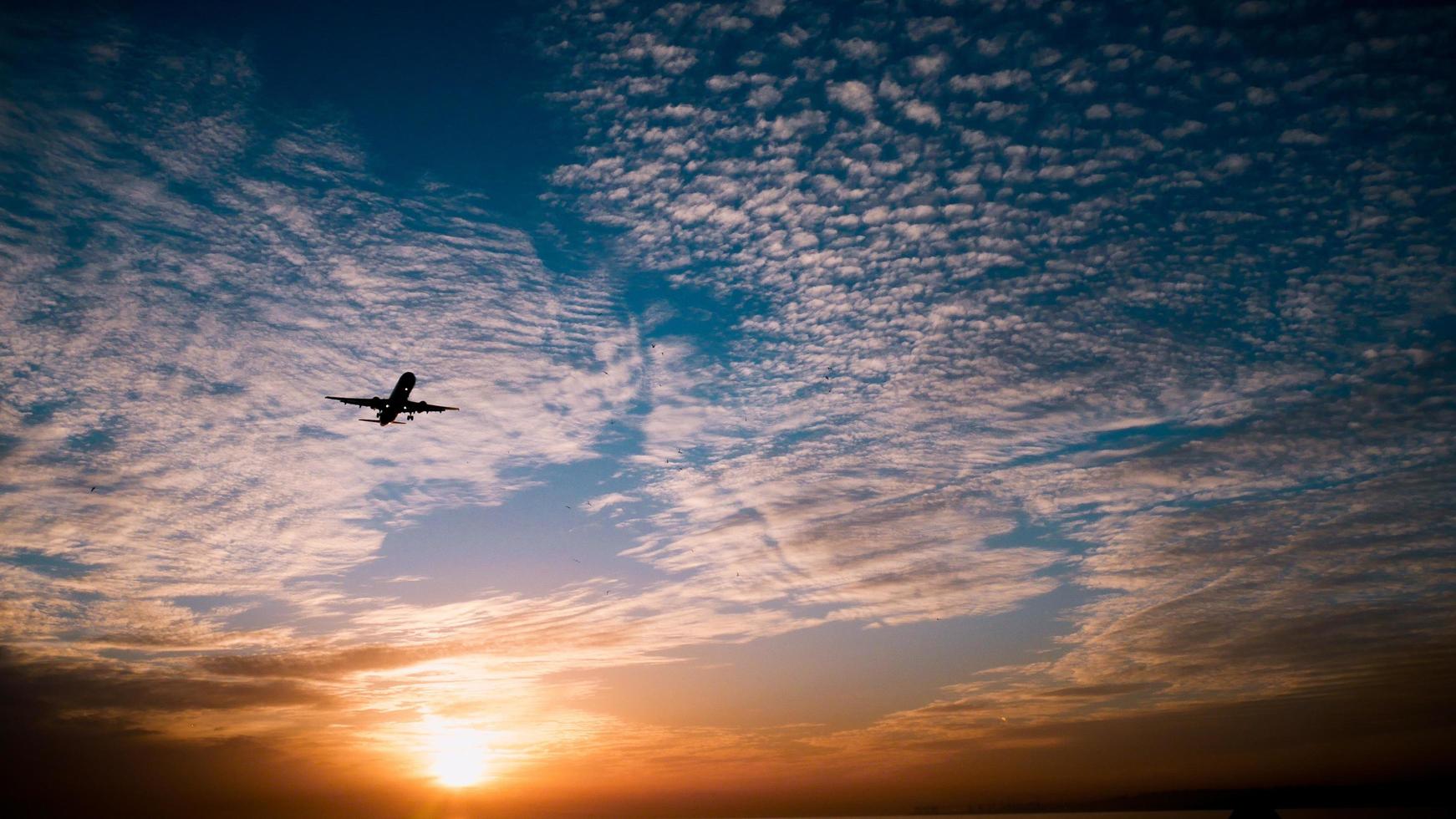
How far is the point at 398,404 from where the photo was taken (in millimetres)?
77812

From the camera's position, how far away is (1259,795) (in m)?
50.5

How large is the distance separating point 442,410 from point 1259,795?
8244 centimetres

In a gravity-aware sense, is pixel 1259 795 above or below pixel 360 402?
below

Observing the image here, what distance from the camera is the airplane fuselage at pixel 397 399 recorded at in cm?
7750

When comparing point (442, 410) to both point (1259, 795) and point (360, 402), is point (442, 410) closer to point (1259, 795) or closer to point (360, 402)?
point (360, 402)

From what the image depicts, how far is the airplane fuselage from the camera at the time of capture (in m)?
77.5

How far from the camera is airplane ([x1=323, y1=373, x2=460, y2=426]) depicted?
252 ft

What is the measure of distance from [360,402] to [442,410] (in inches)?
335

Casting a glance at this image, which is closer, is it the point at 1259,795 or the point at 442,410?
the point at 1259,795

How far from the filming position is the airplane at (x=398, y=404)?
252 feet

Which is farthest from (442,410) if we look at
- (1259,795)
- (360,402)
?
(1259,795)

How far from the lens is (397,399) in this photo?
256ft

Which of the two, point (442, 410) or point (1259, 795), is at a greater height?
point (442, 410)

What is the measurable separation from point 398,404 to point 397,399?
25.7 inches
